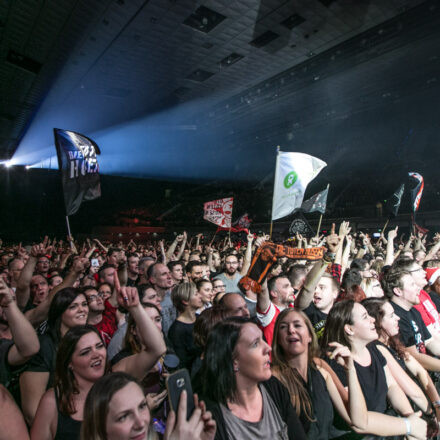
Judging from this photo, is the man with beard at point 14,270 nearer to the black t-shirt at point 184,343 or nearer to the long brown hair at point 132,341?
the black t-shirt at point 184,343

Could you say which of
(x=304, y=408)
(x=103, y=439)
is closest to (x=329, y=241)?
(x=304, y=408)

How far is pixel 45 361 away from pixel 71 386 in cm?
55

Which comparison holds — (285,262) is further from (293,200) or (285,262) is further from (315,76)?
(315,76)

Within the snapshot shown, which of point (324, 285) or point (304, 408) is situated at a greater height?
point (324, 285)

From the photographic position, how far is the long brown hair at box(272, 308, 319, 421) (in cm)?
197

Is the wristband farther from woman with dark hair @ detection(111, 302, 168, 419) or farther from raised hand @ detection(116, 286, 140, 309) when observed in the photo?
raised hand @ detection(116, 286, 140, 309)

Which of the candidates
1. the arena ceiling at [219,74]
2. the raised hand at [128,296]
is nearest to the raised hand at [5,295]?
the raised hand at [128,296]

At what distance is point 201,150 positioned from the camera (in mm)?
19750

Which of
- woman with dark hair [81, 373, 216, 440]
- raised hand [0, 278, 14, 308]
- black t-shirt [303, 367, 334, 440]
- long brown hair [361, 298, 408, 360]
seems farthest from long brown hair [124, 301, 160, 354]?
long brown hair [361, 298, 408, 360]

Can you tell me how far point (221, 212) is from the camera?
9961 millimetres

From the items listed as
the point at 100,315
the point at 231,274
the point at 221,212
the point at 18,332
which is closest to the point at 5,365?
the point at 18,332

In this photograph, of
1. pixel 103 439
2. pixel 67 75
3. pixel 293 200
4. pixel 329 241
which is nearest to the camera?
pixel 103 439

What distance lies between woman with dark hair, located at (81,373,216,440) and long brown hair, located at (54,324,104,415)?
404mm

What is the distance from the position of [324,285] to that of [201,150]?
1700 cm
